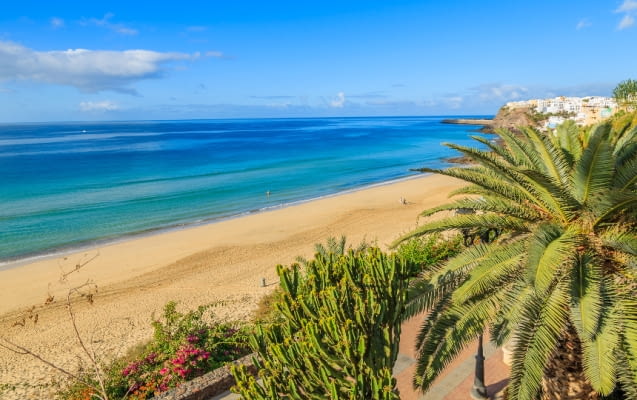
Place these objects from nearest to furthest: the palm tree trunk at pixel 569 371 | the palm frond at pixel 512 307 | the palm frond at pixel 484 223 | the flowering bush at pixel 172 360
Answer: the palm frond at pixel 512 307, the palm tree trunk at pixel 569 371, the palm frond at pixel 484 223, the flowering bush at pixel 172 360

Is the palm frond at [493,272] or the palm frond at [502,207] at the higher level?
the palm frond at [502,207]

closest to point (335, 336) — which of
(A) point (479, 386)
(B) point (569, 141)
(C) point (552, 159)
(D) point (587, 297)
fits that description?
(D) point (587, 297)

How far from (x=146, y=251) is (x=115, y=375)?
14.7 meters

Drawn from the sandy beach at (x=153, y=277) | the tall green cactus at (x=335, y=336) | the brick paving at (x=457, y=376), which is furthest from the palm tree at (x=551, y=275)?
the sandy beach at (x=153, y=277)

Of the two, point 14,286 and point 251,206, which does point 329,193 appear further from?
point 14,286

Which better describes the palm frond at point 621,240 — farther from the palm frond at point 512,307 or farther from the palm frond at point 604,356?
the palm frond at point 512,307

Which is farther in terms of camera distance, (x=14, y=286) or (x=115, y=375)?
(x=14, y=286)

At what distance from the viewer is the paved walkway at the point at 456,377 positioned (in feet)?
27.2

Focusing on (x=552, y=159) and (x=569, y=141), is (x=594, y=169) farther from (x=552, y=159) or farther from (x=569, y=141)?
(x=569, y=141)

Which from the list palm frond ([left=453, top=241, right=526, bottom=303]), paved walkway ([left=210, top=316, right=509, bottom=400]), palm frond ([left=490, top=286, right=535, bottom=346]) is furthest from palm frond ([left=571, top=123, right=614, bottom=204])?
paved walkway ([left=210, top=316, right=509, bottom=400])

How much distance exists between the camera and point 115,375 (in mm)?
9609

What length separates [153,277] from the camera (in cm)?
1962

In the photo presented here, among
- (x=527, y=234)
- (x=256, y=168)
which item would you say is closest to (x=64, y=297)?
(x=527, y=234)

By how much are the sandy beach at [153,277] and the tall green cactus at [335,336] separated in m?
4.52
